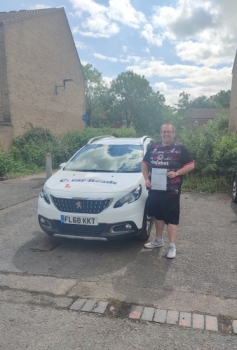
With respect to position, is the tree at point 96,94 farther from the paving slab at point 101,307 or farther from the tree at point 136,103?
the paving slab at point 101,307

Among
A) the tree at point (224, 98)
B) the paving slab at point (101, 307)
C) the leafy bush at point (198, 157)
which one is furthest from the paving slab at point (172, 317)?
the tree at point (224, 98)

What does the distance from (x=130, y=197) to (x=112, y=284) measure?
1.30 metres

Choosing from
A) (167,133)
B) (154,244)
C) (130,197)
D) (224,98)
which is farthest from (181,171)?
(224,98)

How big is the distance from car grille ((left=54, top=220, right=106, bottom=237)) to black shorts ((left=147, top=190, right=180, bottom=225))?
772 mm

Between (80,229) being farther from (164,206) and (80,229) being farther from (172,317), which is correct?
(172,317)

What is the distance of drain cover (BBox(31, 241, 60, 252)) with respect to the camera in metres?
4.55

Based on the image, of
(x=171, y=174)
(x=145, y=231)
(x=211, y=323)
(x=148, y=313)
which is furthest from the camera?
(x=145, y=231)

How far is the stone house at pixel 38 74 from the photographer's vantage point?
15.3 m

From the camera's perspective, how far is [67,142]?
1783 centimetres

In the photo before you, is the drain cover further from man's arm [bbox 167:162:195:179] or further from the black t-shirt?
man's arm [bbox 167:162:195:179]

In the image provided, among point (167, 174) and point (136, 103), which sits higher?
point (136, 103)

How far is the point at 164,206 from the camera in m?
4.12

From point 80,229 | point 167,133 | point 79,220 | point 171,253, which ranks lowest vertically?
point 171,253

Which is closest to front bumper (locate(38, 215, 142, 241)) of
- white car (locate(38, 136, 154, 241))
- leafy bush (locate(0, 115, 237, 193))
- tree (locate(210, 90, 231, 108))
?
white car (locate(38, 136, 154, 241))
